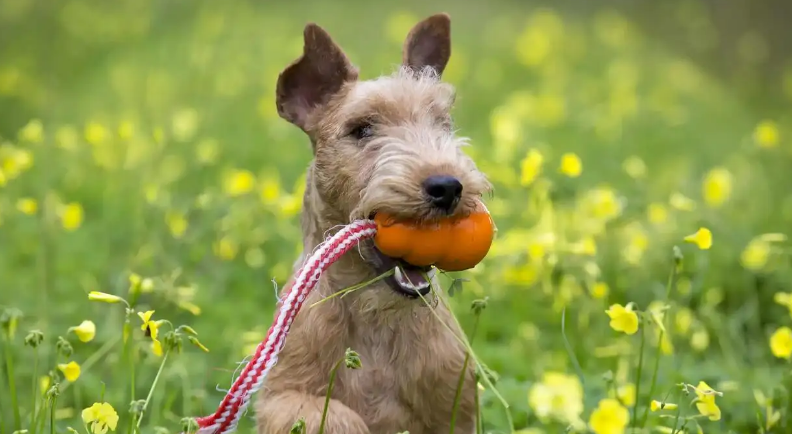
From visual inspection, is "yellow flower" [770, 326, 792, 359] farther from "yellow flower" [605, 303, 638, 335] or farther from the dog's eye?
the dog's eye

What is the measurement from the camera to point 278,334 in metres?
2.97

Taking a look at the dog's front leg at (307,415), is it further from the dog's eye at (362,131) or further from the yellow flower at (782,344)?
the yellow flower at (782,344)

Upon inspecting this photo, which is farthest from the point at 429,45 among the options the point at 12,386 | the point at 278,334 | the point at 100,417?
the point at 12,386

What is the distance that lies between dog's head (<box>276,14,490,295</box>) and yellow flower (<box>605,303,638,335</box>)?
623 mm

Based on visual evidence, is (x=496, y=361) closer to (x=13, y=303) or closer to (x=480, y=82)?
(x=13, y=303)

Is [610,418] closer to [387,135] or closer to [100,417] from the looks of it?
[387,135]

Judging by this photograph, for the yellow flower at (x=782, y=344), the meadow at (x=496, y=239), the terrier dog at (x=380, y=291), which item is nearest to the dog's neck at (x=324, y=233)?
the terrier dog at (x=380, y=291)

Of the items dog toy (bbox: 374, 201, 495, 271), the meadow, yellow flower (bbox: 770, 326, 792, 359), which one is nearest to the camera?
dog toy (bbox: 374, 201, 495, 271)

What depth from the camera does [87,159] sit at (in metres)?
8.62

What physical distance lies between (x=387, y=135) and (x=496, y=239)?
2.83 m

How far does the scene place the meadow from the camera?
3979 millimetres

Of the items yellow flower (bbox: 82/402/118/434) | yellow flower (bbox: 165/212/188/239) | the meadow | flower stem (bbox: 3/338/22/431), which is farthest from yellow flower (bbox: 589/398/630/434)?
yellow flower (bbox: 165/212/188/239)

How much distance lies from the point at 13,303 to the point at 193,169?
9.03ft

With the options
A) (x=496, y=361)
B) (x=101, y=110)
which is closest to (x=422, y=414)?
(x=496, y=361)
